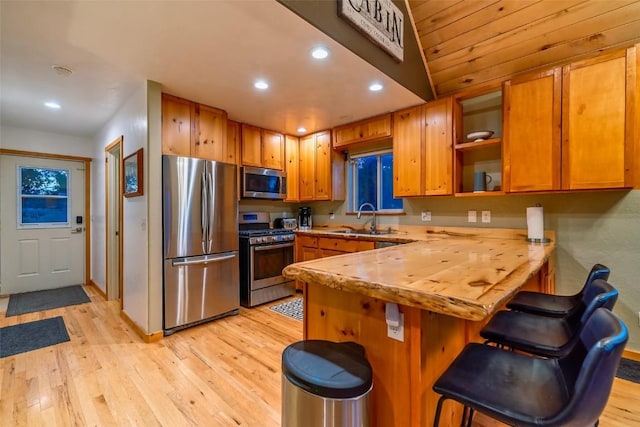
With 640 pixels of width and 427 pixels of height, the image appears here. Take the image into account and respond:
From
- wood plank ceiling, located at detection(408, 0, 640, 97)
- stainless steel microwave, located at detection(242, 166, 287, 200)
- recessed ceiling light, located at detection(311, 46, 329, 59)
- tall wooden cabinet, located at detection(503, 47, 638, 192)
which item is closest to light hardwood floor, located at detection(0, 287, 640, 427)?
tall wooden cabinet, located at detection(503, 47, 638, 192)

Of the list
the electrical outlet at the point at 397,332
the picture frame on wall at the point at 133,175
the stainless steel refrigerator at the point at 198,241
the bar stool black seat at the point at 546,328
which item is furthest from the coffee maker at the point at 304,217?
the electrical outlet at the point at 397,332

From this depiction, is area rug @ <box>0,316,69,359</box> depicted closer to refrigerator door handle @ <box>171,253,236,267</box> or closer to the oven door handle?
refrigerator door handle @ <box>171,253,236,267</box>

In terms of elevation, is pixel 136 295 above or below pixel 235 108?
below

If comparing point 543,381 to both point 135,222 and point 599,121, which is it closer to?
point 599,121

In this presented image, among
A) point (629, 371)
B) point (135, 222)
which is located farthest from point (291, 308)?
point (629, 371)

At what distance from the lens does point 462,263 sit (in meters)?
1.48

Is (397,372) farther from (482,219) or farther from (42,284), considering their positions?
(42,284)

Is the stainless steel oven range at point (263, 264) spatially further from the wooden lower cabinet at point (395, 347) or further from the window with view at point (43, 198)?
the window with view at point (43, 198)

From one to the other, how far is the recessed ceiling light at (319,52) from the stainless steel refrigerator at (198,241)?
5.30 ft

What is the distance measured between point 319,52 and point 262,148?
2.24m

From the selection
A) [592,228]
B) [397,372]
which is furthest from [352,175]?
[397,372]

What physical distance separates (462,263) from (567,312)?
0.75 meters

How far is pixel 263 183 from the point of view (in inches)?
162

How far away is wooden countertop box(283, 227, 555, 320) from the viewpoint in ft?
2.92
